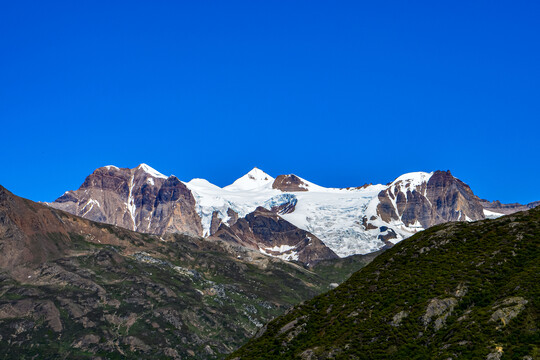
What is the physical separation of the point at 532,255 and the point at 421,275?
2204cm

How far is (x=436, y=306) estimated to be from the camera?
12206 cm

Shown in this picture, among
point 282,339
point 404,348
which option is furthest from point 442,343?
point 282,339

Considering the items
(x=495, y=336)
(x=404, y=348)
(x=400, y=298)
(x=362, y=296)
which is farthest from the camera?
(x=362, y=296)

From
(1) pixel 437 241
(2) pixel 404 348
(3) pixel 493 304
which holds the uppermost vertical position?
(1) pixel 437 241

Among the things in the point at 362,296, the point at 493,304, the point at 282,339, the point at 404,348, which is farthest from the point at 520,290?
the point at 282,339

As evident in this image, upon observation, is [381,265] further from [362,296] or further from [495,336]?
[495,336]

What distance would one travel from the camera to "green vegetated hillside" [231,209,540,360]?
355ft

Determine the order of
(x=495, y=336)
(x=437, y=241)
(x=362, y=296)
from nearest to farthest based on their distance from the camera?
1. (x=495, y=336)
2. (x=362, y=296)
3. (x=437, y=241)

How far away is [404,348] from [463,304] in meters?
15.1

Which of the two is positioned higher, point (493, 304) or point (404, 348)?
point (493, 304)

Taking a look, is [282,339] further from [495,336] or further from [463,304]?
[495,336]

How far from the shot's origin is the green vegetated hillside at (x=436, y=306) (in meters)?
108

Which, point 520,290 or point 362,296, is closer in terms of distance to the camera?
point 520,290

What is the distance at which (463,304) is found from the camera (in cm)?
12125
